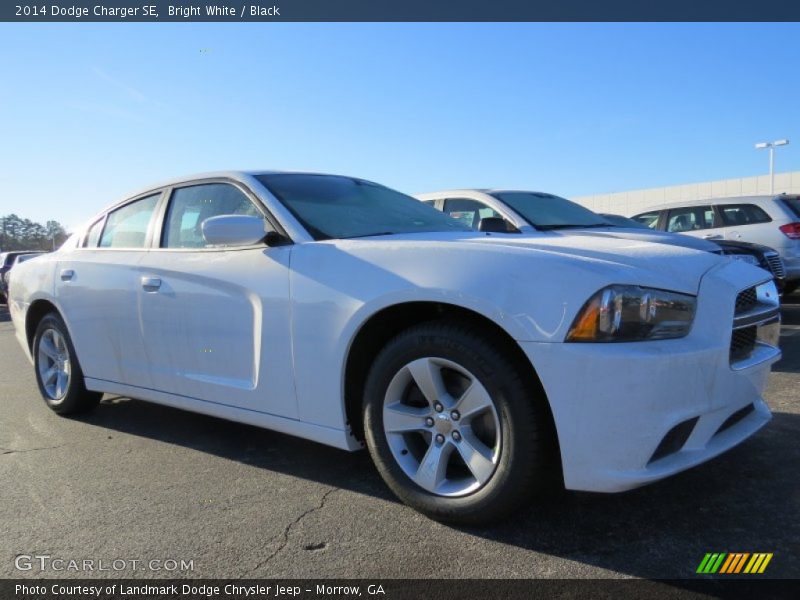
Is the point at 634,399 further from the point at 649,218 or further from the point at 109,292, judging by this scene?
the point at 649,218

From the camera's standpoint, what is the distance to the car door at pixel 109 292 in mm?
3664

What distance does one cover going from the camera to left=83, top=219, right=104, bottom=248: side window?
4297 millimetres

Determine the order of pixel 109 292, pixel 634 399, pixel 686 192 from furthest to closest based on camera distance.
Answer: pixel 686 192 → pixel 109 292 → pixel 634 399

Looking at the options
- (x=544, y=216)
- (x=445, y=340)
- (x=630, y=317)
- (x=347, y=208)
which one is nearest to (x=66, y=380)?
(x=347, y=208)

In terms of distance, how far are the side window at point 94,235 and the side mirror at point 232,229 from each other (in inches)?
69.3

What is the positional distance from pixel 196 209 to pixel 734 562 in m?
3.07

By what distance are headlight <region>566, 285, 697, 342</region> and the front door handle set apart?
229cm

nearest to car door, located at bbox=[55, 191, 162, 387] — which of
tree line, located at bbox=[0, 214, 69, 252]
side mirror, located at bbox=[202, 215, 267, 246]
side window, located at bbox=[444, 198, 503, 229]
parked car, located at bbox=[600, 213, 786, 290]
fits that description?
side mirror, located at bbox=[202, 215, 267, 246]

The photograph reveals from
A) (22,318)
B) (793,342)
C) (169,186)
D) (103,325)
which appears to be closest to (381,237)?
(169,186)

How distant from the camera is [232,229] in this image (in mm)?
2916

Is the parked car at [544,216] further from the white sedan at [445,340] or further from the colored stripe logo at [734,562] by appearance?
the colored stripe logo at [734,562]

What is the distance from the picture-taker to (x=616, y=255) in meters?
2.42

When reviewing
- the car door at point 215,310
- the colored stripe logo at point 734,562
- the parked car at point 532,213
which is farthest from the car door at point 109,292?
the parked car at point 532,213

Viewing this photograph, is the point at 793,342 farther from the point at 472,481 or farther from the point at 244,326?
the point at 244,326
